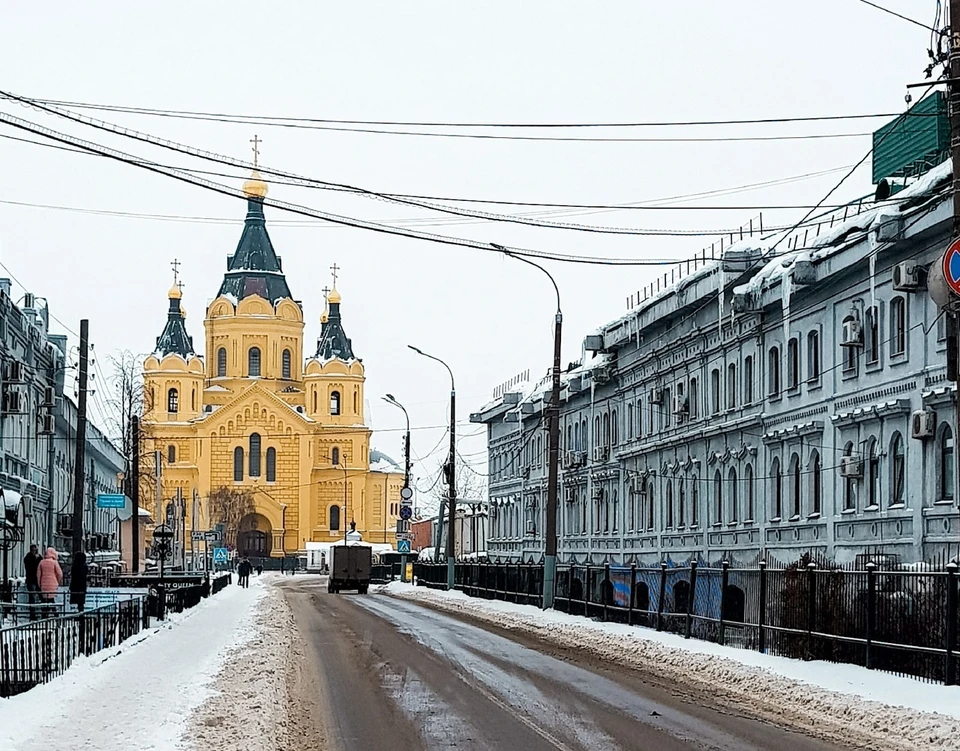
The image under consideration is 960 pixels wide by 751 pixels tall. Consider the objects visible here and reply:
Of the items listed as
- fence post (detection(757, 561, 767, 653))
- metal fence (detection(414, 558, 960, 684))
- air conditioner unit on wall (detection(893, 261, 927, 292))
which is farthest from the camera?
air conditioner unit on wall (detection(893, 261, 927, 292))

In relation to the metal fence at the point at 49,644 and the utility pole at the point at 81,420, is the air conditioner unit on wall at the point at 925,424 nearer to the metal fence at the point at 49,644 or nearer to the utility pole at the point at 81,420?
the metal fence at the point at 49,644

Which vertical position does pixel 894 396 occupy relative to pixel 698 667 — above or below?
above

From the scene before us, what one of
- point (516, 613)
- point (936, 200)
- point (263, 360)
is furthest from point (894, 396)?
point (263, 360)

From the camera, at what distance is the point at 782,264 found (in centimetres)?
3906

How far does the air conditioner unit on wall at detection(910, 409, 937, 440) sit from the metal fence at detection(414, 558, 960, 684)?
4.97 meters

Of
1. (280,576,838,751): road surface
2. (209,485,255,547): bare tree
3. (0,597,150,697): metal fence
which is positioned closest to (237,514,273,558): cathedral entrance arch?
(209,485,255,547): bare tree

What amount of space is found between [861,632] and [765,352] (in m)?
21.2

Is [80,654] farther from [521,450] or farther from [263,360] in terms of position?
[263,360]

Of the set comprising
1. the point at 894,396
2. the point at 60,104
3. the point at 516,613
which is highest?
the point at 60,104

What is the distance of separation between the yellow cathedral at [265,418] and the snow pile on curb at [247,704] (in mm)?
103180

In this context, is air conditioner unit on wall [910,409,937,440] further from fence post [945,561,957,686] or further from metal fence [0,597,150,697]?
metal fence [0,597,150,697]

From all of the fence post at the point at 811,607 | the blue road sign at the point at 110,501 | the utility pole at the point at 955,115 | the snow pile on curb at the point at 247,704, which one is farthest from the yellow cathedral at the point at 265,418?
the utility pole at the point at 955,115

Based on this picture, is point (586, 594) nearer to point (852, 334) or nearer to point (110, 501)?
point (852, 334)

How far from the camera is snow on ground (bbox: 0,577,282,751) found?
44.4ft
